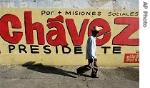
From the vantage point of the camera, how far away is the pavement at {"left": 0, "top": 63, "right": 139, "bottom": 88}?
7.89 m

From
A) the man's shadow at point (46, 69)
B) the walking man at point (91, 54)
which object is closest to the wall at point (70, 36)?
the man's shadow at point (46, 69)

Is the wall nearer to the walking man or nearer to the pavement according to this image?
the pavement

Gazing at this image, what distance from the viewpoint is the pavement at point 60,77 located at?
789cm

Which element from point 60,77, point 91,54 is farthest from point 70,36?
point 60,77

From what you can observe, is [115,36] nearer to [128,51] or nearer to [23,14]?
[128,51]

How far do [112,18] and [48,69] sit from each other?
2.79 meters

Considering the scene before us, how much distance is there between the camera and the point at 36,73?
885 cm

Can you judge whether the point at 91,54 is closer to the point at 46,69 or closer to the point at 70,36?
the point at 70,36

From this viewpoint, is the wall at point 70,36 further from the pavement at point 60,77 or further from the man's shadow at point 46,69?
the pavement at point 60,77

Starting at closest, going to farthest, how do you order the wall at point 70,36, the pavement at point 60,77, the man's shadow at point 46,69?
the pavement at point 60,77, the man's shadow at point 46,69, the wall at point 70,36

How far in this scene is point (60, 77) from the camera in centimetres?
852
